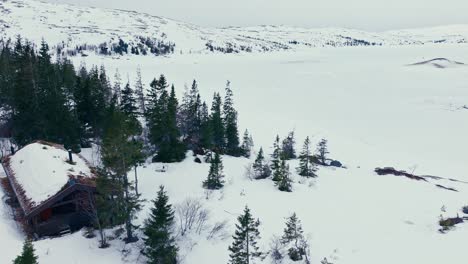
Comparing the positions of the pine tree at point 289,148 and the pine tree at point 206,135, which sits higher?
the pine tree at point 206,135

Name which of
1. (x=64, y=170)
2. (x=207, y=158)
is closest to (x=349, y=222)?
(x=207, y=158)

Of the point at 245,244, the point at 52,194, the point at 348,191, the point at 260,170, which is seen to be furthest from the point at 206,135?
the point at 245,244

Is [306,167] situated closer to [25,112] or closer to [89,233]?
[89,233]

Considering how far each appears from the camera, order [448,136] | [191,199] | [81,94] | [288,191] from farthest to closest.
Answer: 1. [448,136]
2. [81,94]
3. [288,191]
4. [191,199]

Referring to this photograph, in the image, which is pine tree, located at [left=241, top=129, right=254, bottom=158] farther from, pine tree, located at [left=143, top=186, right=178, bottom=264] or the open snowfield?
pine tree, located at [left=143, top=186, right=178, bottom=264]

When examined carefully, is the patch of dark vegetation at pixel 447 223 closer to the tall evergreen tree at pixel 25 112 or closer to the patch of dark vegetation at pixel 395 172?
the patch of dark vegetation at pixel 395 172

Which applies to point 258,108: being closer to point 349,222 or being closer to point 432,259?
point 349,222

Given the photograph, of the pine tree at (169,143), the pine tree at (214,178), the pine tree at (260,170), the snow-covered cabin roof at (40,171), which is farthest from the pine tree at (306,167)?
the snow-covered cabin roof at (40,171)
